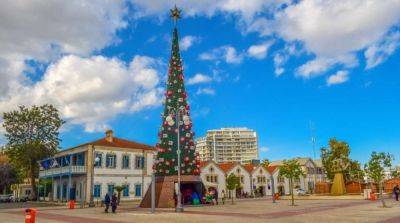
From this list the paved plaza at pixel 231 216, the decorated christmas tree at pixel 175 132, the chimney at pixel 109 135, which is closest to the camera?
the paved plaza at pixel 231 216

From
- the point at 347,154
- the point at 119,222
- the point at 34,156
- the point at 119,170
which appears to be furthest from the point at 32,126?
the point at 347,154

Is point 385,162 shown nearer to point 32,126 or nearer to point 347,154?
point 347,154

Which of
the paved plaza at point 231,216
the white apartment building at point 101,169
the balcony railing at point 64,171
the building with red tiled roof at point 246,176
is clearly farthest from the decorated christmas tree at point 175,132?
the building with red tiled roof at point 246,176

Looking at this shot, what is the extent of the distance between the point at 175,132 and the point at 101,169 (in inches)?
701

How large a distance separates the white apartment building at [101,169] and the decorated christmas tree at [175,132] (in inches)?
532

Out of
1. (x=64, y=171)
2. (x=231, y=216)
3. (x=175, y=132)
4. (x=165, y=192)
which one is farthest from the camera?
(x=64, y=171)

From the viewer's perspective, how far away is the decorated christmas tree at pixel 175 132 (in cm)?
3275

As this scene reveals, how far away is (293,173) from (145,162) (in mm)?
22408

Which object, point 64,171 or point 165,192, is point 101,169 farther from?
point 165,192

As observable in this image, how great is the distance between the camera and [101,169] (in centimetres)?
4716

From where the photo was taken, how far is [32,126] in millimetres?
58000

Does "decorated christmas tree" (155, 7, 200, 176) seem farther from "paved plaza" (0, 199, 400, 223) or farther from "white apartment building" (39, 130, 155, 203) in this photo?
"white apartment building" (39, 130, 155, 203)

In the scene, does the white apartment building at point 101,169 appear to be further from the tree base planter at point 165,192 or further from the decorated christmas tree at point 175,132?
the decorated christmas tree at point 175,132

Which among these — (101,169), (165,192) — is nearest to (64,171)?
(101,169)
